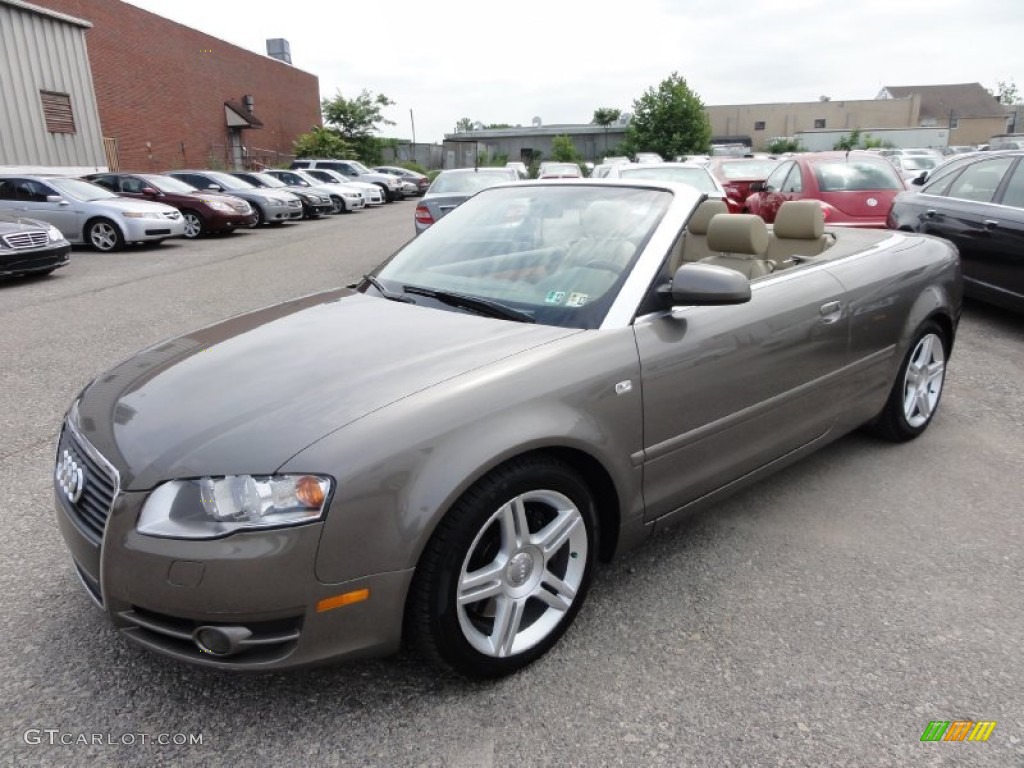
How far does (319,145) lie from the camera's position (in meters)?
39.4

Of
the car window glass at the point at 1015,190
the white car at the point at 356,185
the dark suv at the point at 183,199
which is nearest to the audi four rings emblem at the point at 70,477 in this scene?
the car window glass at the point at 1015,190

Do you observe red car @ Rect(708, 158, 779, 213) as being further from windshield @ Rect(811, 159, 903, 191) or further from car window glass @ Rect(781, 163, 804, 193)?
windshield @ Rect(811, 159, 903, 191)

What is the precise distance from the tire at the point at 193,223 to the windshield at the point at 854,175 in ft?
39.2

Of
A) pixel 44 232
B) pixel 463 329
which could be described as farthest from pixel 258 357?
pixel 44 232

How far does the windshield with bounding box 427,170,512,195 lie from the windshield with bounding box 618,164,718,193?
200cm

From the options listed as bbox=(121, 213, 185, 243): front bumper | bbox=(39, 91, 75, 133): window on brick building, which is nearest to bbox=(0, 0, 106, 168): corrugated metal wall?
bbox=(39, 91, 75, 133): window on brick building

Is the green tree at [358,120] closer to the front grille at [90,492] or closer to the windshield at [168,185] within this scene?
the windshield at [168,185]

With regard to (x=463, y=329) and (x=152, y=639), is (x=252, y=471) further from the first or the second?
(x=463, y=329)

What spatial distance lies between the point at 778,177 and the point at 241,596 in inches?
409

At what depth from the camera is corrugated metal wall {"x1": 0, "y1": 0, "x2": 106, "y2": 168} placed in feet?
58.5

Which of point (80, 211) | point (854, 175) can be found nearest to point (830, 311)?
point (854, 175)

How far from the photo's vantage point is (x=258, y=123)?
115ft

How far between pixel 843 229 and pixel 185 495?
13.1 feet

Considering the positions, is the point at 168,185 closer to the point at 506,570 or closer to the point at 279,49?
the point at 506,570
